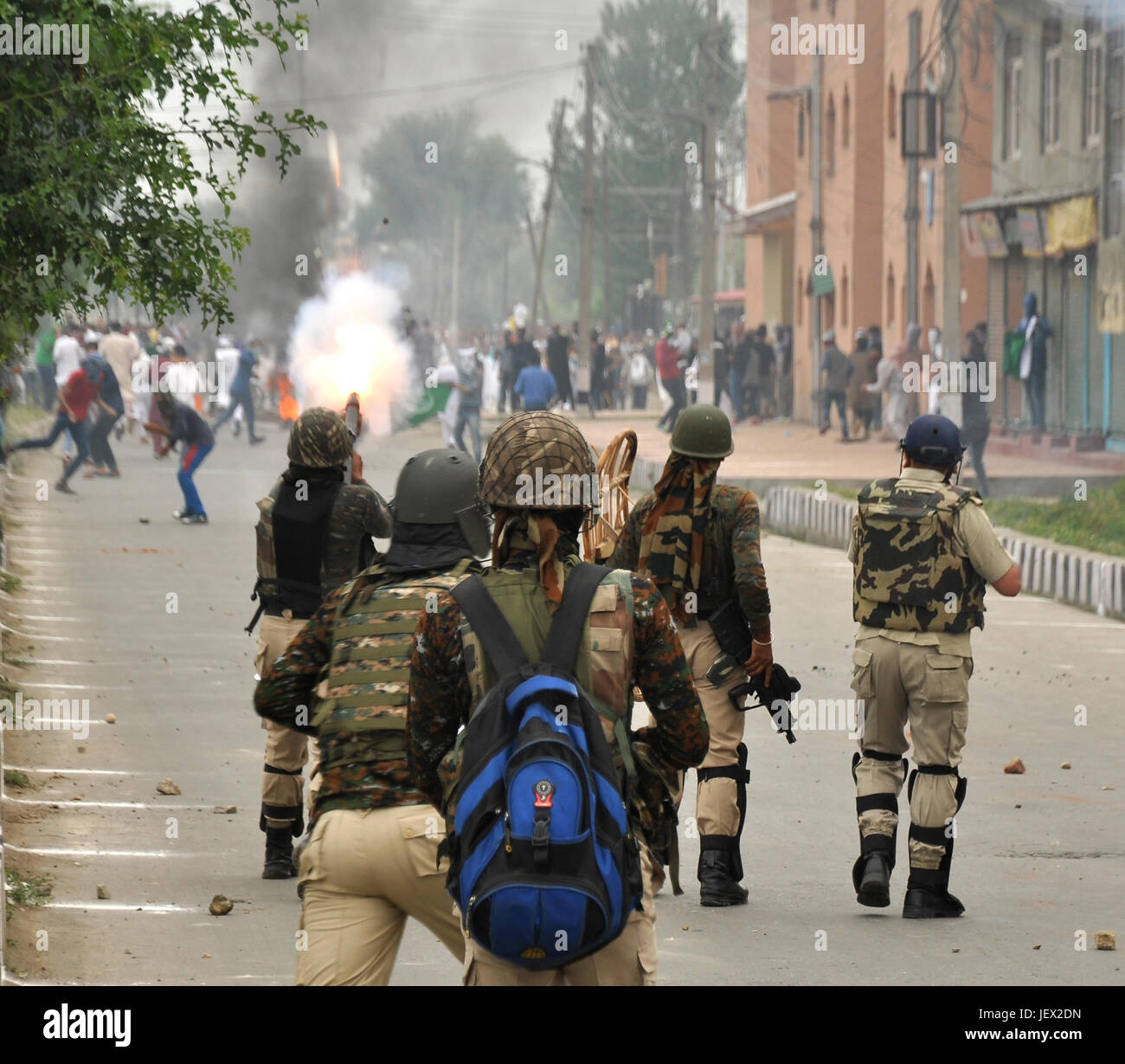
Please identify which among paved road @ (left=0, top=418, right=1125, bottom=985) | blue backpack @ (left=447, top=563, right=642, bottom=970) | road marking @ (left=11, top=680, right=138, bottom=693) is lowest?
paved road @ (left=0, top=418, right=1125, bottom=985)

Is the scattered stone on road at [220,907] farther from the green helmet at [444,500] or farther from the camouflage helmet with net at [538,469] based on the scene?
the camouflage helmet with net at [538,469]

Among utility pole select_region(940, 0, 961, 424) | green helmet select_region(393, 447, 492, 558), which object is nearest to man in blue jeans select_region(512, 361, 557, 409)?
utility pole select_region(940, 0, 961, 424)

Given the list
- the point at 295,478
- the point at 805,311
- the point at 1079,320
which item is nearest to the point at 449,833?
the point at 295,478

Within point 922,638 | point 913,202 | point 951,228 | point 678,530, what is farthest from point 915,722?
point 913,202

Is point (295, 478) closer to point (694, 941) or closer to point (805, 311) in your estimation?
point (694, 941)

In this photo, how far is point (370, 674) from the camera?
14.0ft

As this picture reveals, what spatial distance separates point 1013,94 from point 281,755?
27560mm

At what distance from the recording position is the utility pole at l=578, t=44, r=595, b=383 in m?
43.8

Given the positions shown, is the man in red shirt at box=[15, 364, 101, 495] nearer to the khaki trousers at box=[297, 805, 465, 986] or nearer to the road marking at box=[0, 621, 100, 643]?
the road marking at box=[0, 621, 100, 643]

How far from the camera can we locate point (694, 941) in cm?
659

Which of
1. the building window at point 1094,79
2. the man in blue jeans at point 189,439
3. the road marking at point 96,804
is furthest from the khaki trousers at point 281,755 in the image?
the building window at point 1094,79

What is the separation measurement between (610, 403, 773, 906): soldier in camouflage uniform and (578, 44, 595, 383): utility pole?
35.7m

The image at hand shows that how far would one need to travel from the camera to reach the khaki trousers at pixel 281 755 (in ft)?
23.7

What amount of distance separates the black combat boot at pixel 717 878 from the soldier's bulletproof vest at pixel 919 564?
37.1 inches
